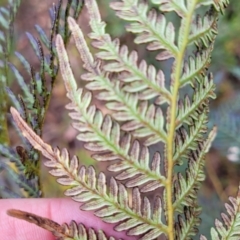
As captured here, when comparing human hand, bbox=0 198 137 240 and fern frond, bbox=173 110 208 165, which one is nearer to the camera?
fern frond, bbox=173 110 208 165

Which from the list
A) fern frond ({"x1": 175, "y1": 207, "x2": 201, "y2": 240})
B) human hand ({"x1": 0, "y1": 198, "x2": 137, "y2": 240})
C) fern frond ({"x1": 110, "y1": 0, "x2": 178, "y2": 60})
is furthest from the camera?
human hand ({"x1": 0, "y1": 198, "x2": 137, "y2": 240})

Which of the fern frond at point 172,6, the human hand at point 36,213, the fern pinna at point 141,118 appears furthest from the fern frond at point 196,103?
the human hand at point 36,213

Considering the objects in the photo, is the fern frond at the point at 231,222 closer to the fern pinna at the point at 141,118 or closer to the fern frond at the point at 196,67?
the fern pinna at the point at 141,118

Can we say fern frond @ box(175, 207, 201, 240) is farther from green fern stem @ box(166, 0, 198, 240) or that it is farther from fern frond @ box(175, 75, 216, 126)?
fern frond @ box(175, 75, 216, 126)

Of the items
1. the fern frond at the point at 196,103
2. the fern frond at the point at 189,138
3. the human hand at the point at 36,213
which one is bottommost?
the human hand at the point at 36,213

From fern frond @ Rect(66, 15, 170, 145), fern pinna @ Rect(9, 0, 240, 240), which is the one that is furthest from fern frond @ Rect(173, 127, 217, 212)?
fern frond @ Rect(66, 15, 170, 145)

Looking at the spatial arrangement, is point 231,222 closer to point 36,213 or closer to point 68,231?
point 68,231

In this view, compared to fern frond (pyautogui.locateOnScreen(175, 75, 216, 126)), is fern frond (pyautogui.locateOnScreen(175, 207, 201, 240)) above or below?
below

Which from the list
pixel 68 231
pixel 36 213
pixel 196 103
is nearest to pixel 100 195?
pixel 68 231
